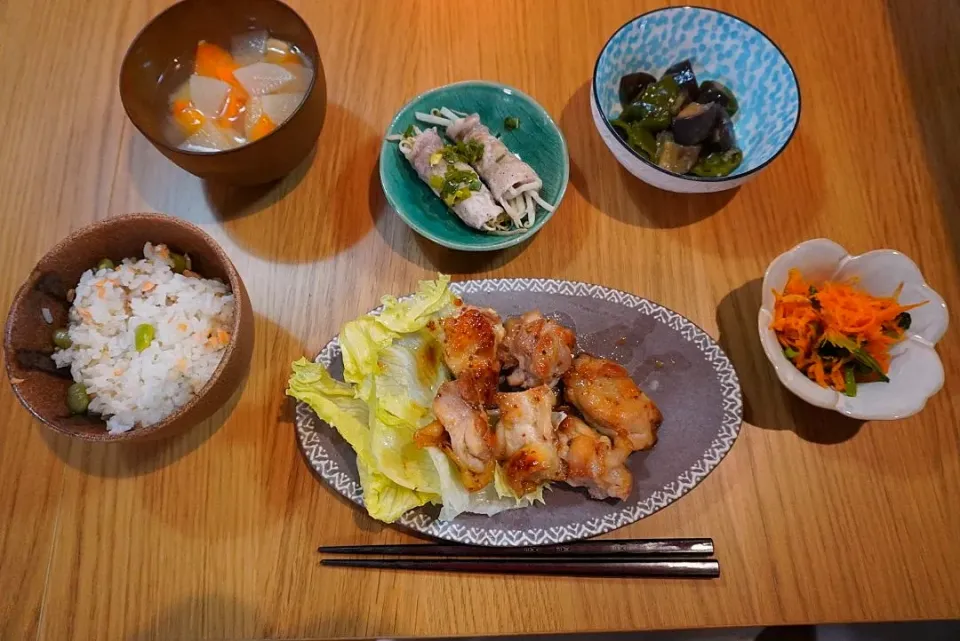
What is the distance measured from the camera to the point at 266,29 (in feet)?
6.48

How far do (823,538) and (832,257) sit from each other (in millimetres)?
783

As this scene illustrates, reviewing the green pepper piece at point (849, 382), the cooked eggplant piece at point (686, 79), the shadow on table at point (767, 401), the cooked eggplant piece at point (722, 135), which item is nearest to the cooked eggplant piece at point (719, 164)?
the cooked eggplant piece at point (722, 135)

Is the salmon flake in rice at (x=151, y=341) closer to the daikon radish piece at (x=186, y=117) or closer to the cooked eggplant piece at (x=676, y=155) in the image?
the daikon radish piece at (x=186, y=117)

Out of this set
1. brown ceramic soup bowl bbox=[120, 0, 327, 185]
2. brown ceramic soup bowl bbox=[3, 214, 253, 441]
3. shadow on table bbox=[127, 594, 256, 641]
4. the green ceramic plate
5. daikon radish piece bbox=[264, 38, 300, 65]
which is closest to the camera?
brown ceramic soup bowl bbox=[3, 214, 253, 441]

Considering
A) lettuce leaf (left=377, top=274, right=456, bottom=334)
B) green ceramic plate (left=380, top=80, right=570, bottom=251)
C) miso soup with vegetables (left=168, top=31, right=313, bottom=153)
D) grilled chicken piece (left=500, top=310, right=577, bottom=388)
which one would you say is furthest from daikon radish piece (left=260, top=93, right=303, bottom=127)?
grilled chicken piece (left=500, top=310, right=577, bottom=388)

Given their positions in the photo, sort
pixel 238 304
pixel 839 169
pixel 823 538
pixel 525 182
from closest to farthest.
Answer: pixel 238 304 < pixel 823 538 < pixel 525 182 < pixel 839 169

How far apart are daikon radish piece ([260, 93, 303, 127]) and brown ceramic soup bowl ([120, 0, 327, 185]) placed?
95mm

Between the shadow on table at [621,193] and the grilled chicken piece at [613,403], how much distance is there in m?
0.60

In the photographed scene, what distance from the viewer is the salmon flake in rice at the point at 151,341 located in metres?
1.59

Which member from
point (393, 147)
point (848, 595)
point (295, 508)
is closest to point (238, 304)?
point (295, 508)

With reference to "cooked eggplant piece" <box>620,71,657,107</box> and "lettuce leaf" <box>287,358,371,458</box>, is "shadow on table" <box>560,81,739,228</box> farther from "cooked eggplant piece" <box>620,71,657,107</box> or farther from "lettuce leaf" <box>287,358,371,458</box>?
"lettuce leaf" <box>287,358,371,458</box>

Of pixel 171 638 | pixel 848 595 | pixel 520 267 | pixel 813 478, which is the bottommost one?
pixel 171 638

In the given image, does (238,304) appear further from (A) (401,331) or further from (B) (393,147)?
(B) (393,147)

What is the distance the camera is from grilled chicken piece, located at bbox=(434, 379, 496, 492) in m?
1.51
